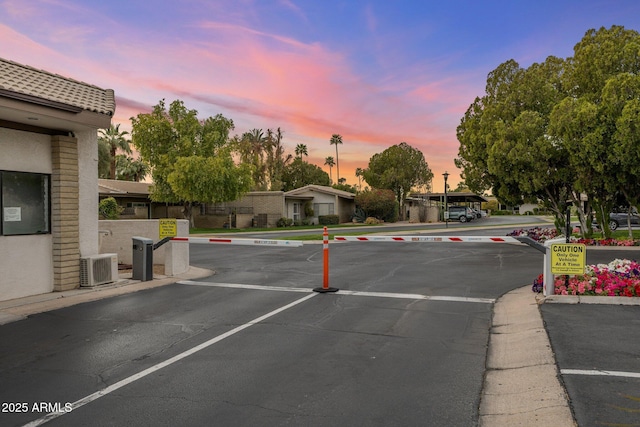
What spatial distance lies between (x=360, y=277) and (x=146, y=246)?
541cm

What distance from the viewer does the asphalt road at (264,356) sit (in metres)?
4.04

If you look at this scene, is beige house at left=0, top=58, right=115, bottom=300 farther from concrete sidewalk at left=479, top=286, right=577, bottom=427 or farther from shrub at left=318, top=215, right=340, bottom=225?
shrub at left=318, top=215, right=340, bottom=225

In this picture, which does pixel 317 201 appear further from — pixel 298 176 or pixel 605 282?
pixel 605 282

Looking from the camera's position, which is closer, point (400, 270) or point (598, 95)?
point (400, 270)

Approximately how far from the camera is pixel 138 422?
3.83 metres

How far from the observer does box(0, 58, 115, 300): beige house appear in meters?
8.74

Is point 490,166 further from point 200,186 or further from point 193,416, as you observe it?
point 200,186

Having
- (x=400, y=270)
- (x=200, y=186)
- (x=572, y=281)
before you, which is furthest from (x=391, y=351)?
(x=200, y=186)

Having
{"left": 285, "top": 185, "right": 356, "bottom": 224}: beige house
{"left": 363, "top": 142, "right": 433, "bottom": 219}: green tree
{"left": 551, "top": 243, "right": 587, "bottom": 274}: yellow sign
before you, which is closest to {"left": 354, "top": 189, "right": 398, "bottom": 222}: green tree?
→ {"left": 285, "top": 185, "right": 356, "bottom": 224}: beige house

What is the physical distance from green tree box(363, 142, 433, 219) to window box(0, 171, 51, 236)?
1874 inches

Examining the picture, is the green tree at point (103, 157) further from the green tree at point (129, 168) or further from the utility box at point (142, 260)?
the utility box at point (142, 260)

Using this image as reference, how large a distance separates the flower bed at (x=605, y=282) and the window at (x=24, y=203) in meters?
10.4

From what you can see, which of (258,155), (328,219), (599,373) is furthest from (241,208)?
(599,373)

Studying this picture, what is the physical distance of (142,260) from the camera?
1094cm
